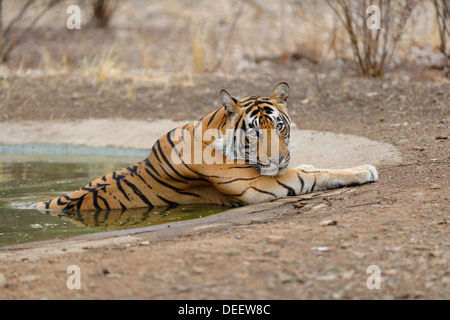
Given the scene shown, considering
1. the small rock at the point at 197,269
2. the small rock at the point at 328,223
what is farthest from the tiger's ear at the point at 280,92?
the small rock at the point at 197,269

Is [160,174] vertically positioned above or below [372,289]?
above

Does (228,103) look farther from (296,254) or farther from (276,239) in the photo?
(296,254)

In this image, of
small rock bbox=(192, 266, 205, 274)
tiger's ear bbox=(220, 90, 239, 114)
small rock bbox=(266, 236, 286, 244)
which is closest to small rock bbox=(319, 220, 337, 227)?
small rock bbox=(266, 236, 286, 244)

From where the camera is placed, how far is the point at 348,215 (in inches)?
154

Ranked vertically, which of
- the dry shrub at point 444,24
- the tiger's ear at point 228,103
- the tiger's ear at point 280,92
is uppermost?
the dry shrub at point 444,24

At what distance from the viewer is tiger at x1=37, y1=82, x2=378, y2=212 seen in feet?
15.8

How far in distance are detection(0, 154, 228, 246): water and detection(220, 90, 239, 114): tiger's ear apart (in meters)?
0.87

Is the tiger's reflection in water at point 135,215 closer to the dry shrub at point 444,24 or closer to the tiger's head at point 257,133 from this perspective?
the tiger's head at point 257,133

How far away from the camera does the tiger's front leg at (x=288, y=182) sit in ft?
16.2

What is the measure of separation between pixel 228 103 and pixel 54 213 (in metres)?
1.90

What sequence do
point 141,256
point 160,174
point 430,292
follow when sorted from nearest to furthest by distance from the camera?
1. point 430,292
2. point 141,256
3. point 160,174

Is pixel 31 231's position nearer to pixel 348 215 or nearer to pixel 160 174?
pixel 160 174

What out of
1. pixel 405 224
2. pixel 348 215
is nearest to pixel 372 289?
pixel 405 224
